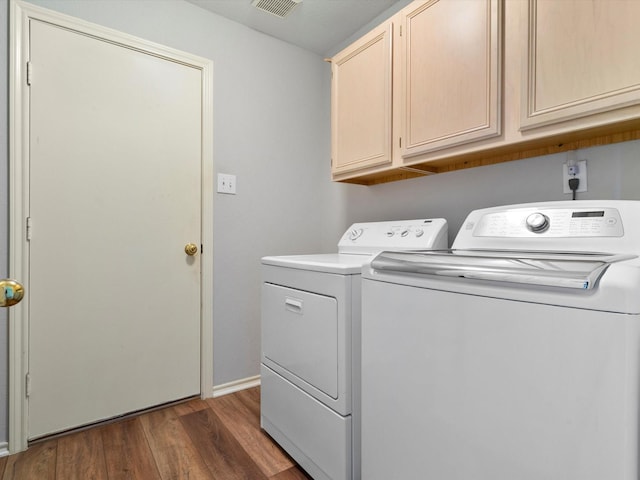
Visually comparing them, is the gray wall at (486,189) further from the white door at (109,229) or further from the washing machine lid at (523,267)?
the white door at (109,229)

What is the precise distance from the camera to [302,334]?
1.39 meters

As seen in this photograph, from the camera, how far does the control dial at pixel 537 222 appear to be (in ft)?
3.51

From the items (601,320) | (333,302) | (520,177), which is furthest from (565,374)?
(520,177)

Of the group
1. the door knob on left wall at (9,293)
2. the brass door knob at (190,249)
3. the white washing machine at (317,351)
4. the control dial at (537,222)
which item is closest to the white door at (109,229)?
the brass door knob at (190,249)

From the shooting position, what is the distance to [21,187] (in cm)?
150

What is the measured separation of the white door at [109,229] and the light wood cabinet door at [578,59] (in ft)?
5.59

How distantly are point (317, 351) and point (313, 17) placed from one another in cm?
199

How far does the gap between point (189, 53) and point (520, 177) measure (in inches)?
75.2

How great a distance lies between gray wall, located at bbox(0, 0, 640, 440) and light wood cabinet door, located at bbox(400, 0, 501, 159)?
0.33m

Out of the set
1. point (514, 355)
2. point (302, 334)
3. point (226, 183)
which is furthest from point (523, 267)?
point (226, 183)

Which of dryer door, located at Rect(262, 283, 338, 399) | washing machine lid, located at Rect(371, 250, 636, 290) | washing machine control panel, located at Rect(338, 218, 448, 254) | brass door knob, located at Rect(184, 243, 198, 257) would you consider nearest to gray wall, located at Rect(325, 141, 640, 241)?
washing machine control panel, located at Rect(338, 218, 448, 254)

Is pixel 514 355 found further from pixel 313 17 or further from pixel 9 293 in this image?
pixel 313 17

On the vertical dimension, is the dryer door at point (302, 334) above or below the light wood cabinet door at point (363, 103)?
below

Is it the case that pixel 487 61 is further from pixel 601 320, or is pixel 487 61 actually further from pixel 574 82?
pixel 601 320
